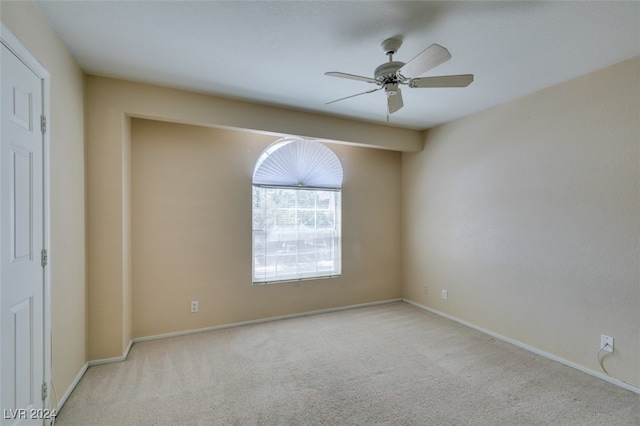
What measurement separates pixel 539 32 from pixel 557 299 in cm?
231

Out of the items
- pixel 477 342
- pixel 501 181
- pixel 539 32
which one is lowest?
pixel 477 342

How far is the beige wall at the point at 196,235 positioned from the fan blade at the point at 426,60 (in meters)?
2.12

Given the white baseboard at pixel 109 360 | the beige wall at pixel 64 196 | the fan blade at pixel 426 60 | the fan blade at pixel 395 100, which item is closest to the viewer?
the fan blade at pixel 426 60

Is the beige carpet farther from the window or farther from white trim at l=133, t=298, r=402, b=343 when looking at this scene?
the window

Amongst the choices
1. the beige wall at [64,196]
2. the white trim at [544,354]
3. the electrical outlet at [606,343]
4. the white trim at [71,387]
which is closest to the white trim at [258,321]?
the white trim at [71,387]

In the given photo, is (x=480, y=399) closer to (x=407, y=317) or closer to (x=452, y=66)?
(x=407, y=317)

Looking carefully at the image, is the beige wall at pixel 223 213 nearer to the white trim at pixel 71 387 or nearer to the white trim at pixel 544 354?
the white trim at pixel 71 387

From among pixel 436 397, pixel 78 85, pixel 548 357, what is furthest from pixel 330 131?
pixel 548 357

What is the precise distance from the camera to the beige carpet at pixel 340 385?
78.1 inches

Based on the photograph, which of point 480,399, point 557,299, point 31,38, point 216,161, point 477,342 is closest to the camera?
point 31,38

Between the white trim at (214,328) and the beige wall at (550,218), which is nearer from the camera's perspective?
the beige wall at (550,218)

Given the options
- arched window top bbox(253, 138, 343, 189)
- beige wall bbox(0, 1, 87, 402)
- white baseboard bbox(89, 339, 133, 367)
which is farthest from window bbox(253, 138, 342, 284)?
beige wall bbox(0, 1, 87, 402)

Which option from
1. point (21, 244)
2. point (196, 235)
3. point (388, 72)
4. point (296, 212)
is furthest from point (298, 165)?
point (21, 244)

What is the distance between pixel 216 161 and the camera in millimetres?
3471
